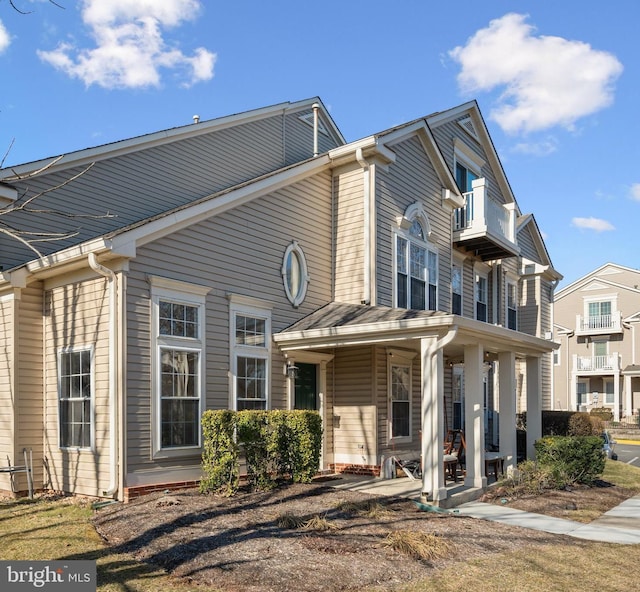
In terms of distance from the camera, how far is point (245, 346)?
11727 millimetres

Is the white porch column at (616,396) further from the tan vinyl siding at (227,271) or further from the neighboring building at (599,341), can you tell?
the tan vinyl siding at (227,271)

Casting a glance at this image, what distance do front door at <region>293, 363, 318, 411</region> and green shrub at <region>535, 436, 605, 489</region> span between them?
180 inches

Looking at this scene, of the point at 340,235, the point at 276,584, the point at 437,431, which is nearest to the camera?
the point at 276,584

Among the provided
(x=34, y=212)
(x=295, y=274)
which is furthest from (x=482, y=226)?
(x=34, y=212)

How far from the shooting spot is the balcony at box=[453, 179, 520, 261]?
17344 millimetres

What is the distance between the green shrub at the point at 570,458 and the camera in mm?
12734

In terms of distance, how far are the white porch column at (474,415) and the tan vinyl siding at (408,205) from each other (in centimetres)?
247

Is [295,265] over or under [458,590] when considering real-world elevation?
over

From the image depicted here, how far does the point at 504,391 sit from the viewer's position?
13.7m

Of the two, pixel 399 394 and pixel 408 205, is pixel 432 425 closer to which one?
pixel 399 394

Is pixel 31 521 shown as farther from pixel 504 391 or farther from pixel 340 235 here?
pixel 504 391

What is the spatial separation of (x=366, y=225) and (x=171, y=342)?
5251mm

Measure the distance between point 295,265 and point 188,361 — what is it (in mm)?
3533

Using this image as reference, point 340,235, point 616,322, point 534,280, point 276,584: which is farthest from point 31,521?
point 616,322
